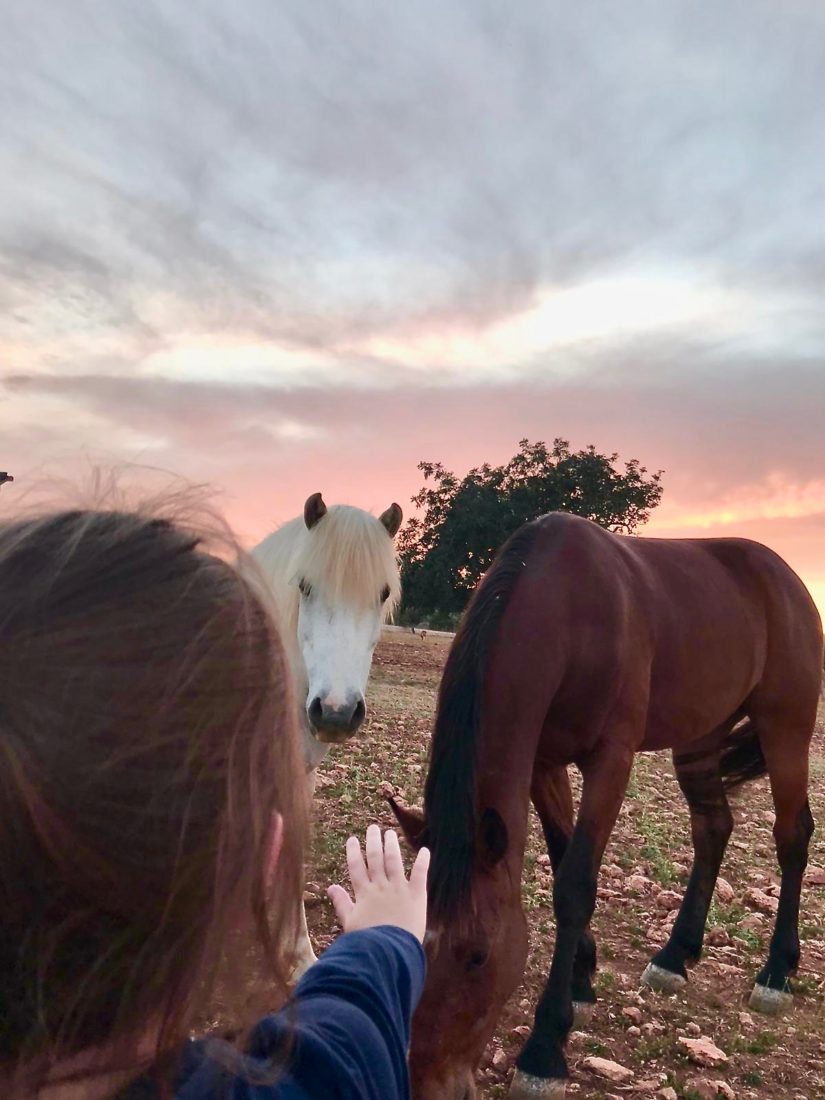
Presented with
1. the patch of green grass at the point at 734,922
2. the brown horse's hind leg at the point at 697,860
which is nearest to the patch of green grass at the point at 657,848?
the patch of green grass at the point at 734,922

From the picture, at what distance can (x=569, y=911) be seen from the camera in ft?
10.9

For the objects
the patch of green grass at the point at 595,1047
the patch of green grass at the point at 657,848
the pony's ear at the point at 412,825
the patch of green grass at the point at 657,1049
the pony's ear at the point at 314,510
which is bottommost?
the patch of green grass at the point at 595,1047

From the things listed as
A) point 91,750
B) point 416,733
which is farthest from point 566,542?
point 416,733

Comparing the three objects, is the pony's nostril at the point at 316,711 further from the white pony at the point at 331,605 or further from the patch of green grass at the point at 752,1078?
the patch of green grass at the point at 752,1078

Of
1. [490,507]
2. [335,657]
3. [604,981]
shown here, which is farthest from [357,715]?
[490,507]

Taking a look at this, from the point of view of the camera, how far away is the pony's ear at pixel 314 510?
382 cm

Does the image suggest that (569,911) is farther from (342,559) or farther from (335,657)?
(342,559)

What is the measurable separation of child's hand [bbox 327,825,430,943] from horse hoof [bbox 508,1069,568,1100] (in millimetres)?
1999

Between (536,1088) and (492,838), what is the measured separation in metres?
1.02

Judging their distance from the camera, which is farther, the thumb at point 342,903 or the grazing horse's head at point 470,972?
the grazing horse's head at point 470,972

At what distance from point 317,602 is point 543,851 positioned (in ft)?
10.4

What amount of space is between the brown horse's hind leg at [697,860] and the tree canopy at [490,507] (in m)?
23.8

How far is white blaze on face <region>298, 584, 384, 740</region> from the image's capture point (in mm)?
3494

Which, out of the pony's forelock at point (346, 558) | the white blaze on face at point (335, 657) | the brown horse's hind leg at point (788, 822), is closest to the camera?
the white blaze on face at point (335, 657)
